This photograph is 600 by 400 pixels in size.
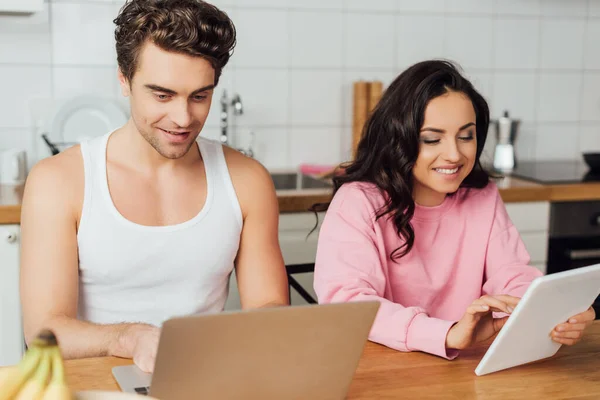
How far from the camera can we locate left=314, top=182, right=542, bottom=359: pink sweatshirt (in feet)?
5.33

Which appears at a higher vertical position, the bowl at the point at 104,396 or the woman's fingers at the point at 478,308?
the bowl at the point at 104,396

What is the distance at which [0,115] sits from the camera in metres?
2.76

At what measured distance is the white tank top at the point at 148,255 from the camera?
1613mm

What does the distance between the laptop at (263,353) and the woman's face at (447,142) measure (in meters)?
0.69

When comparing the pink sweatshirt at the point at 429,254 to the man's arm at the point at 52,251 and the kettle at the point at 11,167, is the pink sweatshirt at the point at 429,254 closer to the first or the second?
the man's arm at the point at 52,251

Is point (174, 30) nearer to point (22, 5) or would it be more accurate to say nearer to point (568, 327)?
point (568, 327)

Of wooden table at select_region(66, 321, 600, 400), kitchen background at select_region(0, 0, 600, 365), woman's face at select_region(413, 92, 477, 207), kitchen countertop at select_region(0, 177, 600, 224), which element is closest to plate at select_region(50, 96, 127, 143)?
kitchen background at select_region(0, 0, 600, 365)

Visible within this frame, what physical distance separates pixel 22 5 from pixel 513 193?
173cm

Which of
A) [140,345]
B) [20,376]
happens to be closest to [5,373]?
[20,376]

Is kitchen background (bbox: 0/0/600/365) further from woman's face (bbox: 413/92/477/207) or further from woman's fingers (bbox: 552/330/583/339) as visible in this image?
woman's fingers (bbox: 552/330/583/339)

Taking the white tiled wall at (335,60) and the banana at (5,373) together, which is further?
the white tiled wall at (335,60)

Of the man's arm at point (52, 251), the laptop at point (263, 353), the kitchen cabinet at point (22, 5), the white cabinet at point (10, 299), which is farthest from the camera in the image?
the kitchen cabinet at point (22, 5)

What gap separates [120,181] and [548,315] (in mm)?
916

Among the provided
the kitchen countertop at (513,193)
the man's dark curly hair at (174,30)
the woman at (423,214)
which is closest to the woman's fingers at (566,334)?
the woman at (423,214)
